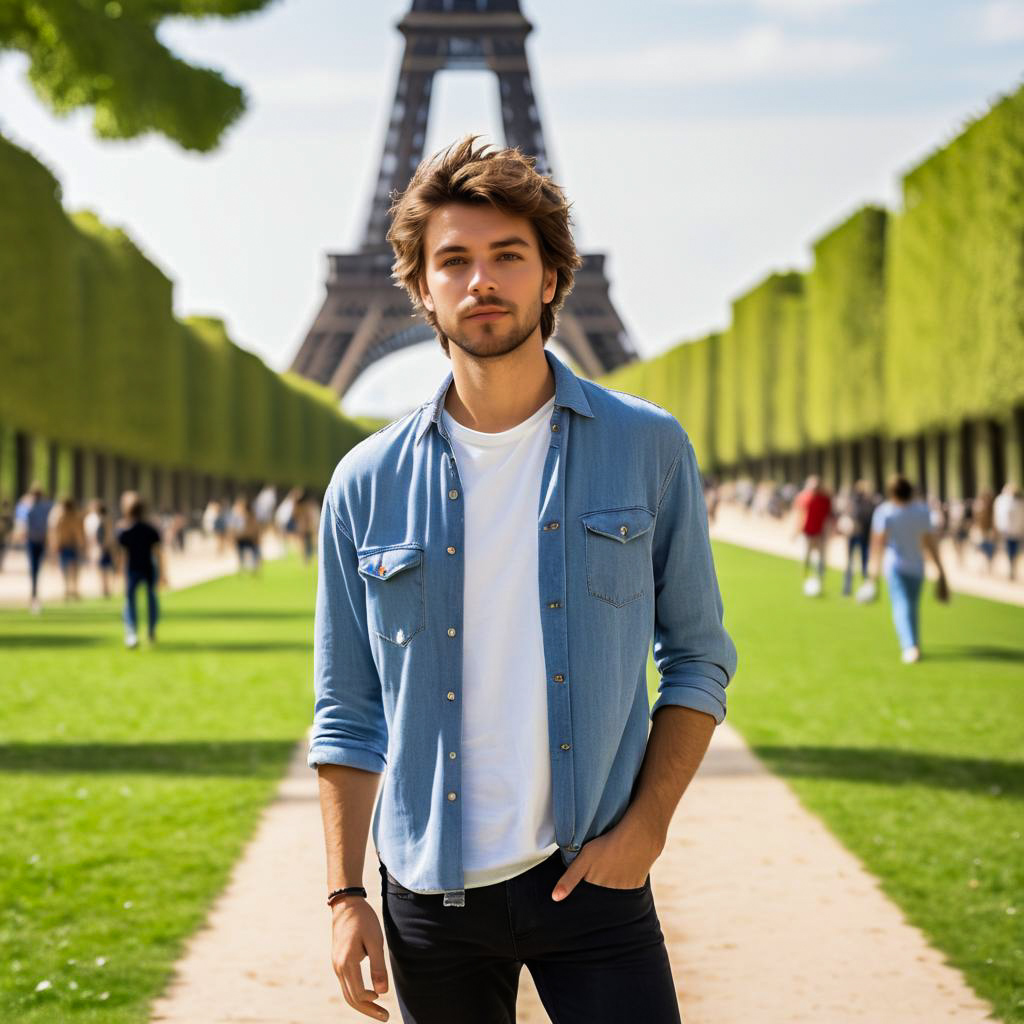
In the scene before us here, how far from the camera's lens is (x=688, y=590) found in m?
2.07

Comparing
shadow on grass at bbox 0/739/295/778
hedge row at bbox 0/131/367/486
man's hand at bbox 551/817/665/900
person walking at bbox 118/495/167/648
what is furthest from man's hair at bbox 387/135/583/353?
hedge row at bbox 0/131/367/486

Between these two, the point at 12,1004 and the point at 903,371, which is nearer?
the point at 12,1004

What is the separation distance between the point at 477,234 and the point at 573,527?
0.38m

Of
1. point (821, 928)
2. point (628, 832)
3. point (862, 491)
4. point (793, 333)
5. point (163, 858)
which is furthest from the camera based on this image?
point (793, 333)

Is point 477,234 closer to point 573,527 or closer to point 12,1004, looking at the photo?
point 573,527

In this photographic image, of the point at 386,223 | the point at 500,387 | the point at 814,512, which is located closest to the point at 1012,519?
the point at 814,512

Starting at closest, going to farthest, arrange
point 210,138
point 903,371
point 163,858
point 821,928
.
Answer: point 821,928, point 163,858, point 210,138, point 903,371

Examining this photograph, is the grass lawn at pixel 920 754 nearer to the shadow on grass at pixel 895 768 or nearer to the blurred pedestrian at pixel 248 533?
the shadow on grass at pixel 895 768

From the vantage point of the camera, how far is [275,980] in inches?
164

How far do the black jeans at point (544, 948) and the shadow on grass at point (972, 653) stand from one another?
10524 millimetres

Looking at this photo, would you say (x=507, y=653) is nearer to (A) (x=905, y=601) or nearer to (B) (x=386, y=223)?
(A) (x=905, y=601)

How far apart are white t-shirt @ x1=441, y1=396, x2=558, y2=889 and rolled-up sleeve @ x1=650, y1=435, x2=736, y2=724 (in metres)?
0.17

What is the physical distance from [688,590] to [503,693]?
266 mm

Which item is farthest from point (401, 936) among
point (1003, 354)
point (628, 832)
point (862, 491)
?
point (1003, 354)
